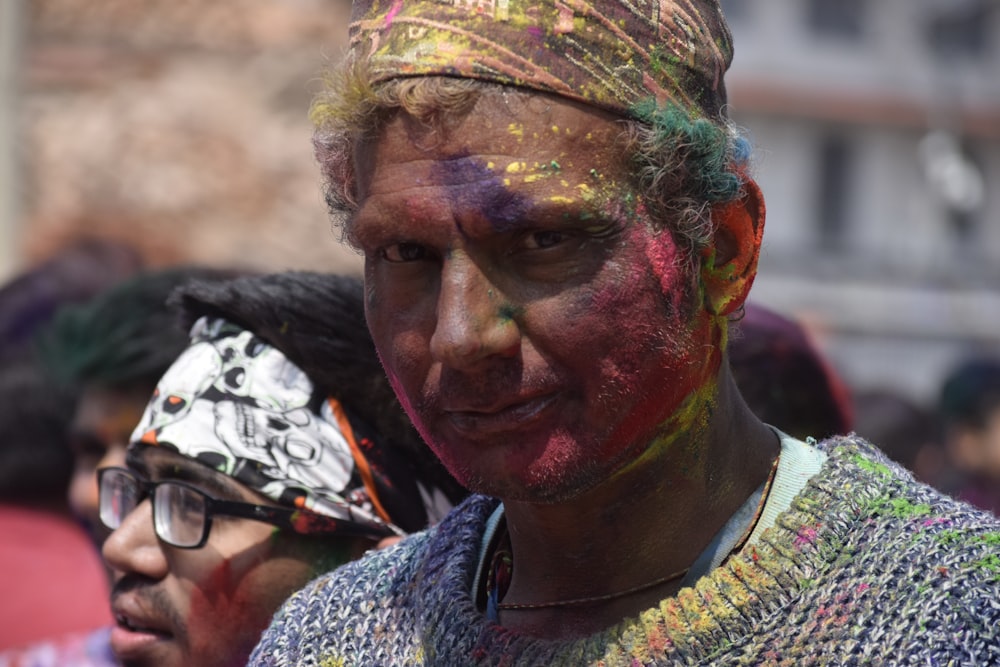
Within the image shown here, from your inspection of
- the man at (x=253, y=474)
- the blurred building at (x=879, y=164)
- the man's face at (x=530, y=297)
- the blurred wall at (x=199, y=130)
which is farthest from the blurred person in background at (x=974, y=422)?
the blurred building at (x=879, y=164)

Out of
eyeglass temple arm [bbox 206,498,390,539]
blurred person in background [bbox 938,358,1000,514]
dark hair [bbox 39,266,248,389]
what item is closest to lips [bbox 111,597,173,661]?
eyeglass temple arm [bbox 206,498,390,539]

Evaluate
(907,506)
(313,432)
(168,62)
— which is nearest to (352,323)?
(313,432)

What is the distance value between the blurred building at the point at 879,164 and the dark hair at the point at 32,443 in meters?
25.1

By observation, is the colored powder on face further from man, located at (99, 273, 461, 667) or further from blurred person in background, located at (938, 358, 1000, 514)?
blurred person in background, located at (938, 358, 1000, 514)

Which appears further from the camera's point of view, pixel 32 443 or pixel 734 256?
pixel 32 443

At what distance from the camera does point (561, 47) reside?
6.23 feet

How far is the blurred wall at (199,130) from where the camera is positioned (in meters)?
6.00

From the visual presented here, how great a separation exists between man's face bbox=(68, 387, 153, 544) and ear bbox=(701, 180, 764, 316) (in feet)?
6.68

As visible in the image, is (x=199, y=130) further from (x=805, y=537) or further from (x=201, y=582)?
(x=805, y=537)

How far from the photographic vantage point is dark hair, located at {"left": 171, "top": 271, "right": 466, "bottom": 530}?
2922mm

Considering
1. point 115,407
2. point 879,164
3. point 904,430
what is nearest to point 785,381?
point 115,407

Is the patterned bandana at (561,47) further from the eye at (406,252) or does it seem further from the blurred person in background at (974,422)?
the blurred person in background at (974,422)

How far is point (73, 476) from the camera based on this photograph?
171 inches

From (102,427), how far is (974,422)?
4.63 meters
